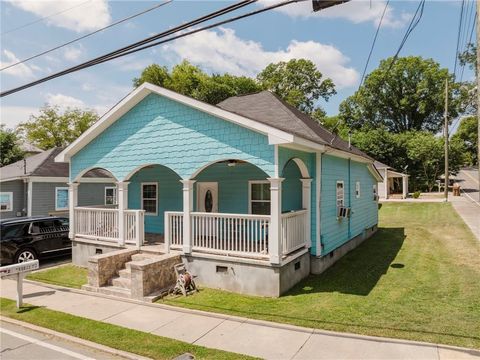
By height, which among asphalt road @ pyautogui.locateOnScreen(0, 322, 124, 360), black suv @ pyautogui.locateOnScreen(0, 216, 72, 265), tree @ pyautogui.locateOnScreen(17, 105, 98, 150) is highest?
tree @ pyautogui.locateOnScreen(17, 105, 98, 150)

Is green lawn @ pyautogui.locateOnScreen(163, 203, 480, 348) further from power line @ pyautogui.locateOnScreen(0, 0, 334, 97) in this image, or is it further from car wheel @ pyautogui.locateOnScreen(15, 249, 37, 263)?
car wheel @ pyautogui.locateOnScreen(15, 249, 37, 263)

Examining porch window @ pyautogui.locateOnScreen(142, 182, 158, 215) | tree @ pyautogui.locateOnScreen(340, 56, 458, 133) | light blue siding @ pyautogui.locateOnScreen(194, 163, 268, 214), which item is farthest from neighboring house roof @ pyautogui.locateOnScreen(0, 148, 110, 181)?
tree @ pyautogui.locateOnScreen(340, 56, 458, 133)

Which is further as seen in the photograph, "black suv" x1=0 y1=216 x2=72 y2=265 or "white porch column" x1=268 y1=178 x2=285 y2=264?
"black suv" x1=0 y1=216 x2=72 y2=265

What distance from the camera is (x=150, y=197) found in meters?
13.6

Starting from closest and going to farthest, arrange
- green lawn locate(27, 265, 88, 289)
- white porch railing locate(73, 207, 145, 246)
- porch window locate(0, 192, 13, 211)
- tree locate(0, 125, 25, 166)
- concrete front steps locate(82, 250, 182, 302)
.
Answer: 1. concrete front steps locate(82, 250, 182, 302)
2. green lawn locate(27, 265, 88, 289)
3. white porch railing locate(73, 207, 145, 246)
4. porch window locate(0, 192, 13, 211)
5. tree locate(0, 125, 25, 166)

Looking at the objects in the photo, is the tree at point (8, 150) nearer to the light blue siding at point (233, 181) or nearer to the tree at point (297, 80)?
the light blue siding at point (233, 181)

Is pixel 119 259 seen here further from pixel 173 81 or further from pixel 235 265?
pixel 173 81

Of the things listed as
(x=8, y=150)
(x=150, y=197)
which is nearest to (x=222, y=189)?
(x=150, y=197)

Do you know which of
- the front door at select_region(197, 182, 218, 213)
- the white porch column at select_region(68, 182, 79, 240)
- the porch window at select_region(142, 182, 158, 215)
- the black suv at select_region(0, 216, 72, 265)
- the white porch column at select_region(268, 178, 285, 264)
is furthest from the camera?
the porch window at select_region(142, 182, 158, 215)

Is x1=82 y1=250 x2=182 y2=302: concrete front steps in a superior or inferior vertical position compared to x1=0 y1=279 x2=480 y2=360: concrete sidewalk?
superior

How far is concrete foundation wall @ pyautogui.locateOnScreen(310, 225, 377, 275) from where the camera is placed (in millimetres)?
9906

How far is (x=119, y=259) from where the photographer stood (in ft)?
31.6

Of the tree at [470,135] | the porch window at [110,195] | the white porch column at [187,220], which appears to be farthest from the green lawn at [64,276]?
the tree at [470,135]

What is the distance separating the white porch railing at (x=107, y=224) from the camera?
1069 cm
